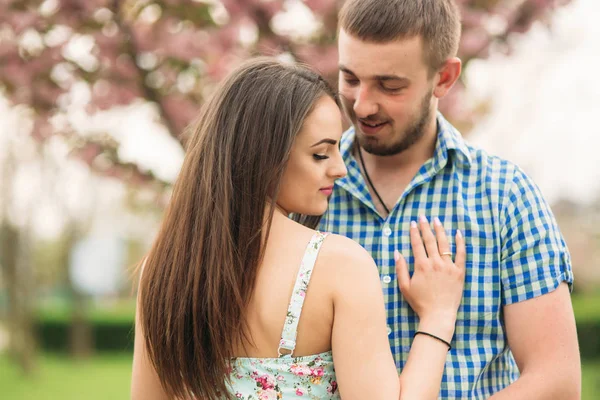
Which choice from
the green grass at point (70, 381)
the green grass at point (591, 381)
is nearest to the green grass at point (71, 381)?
the green grass at point (70, 381)

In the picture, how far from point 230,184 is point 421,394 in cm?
63

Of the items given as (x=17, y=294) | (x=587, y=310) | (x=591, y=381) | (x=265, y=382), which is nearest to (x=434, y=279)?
(x=265, y=382)

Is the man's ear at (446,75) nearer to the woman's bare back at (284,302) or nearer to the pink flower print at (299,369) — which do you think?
the woman's bare back at (284,302)

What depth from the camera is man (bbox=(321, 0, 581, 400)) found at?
190cm

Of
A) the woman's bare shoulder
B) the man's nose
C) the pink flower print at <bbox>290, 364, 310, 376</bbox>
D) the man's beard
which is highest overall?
the man's nose

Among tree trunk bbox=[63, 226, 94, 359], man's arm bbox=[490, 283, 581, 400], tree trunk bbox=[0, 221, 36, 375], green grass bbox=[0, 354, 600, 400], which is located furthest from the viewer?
tree trunk bbox=[63, 226, 94, 359]

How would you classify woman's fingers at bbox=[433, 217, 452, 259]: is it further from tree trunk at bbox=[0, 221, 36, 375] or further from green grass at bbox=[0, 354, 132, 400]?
tree trunk at bbox=[0, 221, 36, 375]

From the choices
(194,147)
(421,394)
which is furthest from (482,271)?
(194,147)

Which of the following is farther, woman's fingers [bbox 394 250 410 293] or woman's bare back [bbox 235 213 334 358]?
woman's fingers [bbox 394 250 410 293]

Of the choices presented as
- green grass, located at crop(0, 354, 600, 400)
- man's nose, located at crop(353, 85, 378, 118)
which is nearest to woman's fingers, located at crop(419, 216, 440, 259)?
man's nose, located at crop(353, 85, 378, 118)

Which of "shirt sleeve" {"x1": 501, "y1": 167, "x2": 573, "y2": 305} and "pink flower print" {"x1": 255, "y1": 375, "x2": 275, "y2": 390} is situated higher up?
"shirt sleeve" {"x1": 501, "y1": 167, "x2": 573, "y2": 305}

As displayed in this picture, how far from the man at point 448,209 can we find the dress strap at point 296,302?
48cm

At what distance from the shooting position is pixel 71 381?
17.0m

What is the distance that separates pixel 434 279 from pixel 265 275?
511 millimetres
